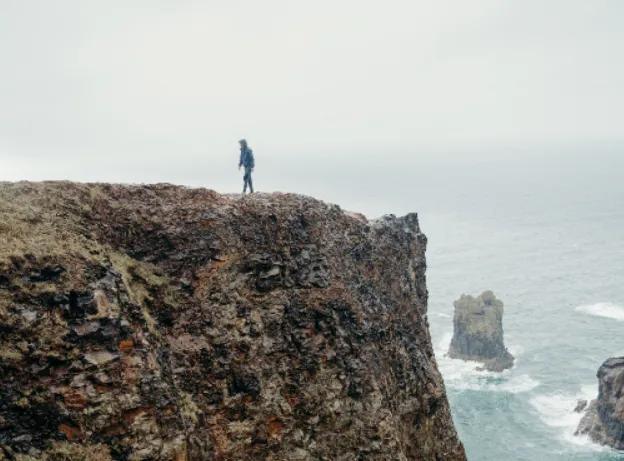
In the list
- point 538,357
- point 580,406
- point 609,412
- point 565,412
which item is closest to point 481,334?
point 538,357

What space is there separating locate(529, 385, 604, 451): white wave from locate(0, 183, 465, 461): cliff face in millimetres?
72493

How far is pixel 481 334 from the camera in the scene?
5032 inches

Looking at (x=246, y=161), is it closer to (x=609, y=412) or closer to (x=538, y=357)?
(x=609, y=412)

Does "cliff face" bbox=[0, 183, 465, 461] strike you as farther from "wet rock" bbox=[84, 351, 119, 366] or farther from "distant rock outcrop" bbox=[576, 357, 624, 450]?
"distant rock outcrop" bbox=[576, 357, 624, 450]

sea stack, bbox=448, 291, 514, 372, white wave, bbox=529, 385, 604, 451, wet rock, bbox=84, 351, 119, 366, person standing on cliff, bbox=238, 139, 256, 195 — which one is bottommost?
white wave, bbox=529, 385, 604, 451

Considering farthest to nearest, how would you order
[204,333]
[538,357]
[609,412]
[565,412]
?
1. [538,357]
2. [565,412]
3. [609,412]
4. [204,333]

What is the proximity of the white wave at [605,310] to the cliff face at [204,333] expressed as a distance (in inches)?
5260

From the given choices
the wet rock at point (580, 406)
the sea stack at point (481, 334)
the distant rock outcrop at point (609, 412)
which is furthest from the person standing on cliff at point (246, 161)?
the sea stack at point (481, 334)

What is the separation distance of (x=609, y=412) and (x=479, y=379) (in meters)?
32.9

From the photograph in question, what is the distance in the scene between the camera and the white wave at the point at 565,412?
90.3 meters

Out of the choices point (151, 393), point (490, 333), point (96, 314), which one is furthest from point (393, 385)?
point (490, 333)

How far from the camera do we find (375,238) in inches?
1206

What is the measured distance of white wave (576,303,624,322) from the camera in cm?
14552

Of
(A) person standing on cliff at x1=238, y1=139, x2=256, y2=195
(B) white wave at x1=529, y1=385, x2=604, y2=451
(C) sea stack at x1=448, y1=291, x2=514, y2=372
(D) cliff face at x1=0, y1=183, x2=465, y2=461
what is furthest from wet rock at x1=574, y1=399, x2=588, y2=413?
(A) person standing on cliff at x1=238, y1=139, x2=256, y2=195
